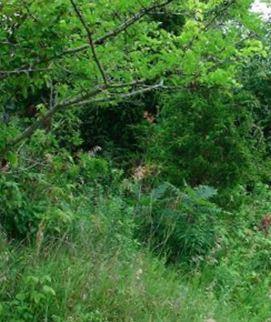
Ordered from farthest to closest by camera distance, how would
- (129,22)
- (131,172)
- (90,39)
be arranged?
(131,172) → (129,22) → (90,39)

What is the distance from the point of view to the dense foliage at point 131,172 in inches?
138

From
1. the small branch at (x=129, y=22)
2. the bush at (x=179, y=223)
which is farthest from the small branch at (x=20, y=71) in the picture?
the bush at (x=179, y=223)

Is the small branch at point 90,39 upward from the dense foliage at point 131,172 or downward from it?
upward

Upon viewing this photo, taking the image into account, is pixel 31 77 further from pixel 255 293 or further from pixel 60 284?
pixel 255 293

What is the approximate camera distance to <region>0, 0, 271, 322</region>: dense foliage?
3498 mm

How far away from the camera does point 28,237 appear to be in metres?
4.82

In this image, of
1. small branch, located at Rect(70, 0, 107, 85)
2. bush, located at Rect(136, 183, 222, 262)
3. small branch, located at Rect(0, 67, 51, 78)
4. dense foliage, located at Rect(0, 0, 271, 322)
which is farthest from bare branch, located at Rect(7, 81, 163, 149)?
bush, located at Rect(136, 183, 222, 262)

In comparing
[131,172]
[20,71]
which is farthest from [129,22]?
[131,172]

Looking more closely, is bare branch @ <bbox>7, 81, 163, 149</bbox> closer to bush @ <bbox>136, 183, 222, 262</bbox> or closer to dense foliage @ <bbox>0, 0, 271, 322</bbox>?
dense foliage @ <bbox>0, 0, 271, 322</bbox>

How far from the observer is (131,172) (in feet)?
26.3

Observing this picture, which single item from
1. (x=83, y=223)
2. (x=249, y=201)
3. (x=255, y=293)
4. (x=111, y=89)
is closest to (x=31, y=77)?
(x=111, y=89)

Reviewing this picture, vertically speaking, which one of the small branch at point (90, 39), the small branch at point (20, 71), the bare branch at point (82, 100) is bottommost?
the bare branch at point (82, 100)

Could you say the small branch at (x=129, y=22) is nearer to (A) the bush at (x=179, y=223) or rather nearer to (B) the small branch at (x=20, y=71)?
(B) the small branch at (x=20, y=71)

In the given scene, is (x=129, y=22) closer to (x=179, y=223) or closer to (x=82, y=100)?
(x=82, y=100)
